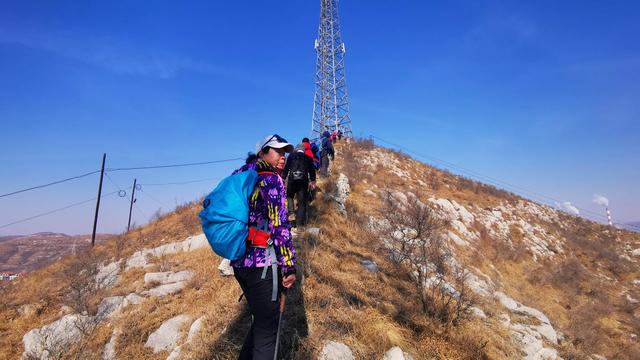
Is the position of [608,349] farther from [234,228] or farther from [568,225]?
[568,225]

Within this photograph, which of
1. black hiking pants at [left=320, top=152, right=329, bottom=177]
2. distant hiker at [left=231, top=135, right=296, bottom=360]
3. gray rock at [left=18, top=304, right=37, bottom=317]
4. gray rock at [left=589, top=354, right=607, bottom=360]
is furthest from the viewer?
black hiking pants at [left=320, top=152, right=329, bottom=177]

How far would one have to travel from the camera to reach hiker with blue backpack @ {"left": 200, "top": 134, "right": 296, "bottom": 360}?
250 centimetres

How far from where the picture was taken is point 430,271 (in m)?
7.19

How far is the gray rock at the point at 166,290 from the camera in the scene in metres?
6.25

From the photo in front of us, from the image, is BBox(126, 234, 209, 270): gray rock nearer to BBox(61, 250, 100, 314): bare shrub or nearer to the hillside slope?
the hillside slope

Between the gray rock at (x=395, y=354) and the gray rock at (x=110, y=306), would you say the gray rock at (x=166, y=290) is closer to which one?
the gray rock at (x=110, y=306)

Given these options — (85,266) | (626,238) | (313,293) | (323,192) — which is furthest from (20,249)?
(626,238)

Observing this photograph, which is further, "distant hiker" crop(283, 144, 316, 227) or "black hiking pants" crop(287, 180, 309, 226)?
"black hiking pants" crop(287, 180, 309, 226)

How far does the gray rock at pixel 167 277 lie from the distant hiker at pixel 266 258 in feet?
15.1

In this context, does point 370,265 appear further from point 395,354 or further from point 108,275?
point 108,275

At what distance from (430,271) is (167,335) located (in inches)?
211

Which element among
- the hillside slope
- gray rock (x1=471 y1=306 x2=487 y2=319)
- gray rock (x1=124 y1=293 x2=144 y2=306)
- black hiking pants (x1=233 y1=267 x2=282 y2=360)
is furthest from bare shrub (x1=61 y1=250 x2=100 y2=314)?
gray rock (x1=471 y1=306 x2=487 y2=319)

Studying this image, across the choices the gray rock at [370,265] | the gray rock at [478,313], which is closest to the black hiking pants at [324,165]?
the gray rock at [370,265]

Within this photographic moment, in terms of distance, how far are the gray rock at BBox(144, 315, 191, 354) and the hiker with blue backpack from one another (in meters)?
2.37
